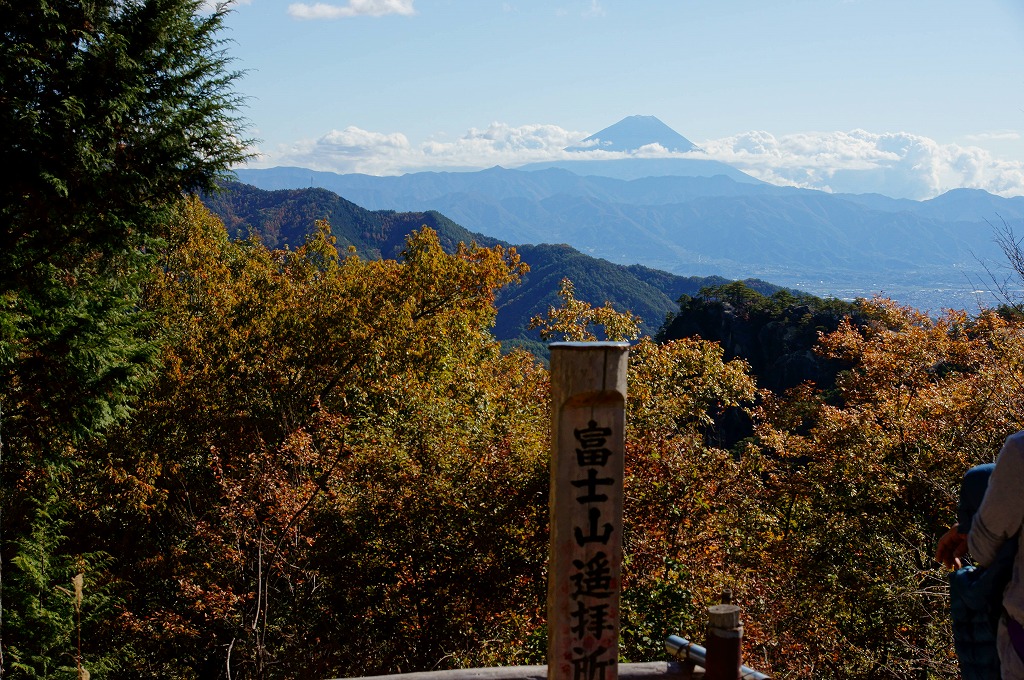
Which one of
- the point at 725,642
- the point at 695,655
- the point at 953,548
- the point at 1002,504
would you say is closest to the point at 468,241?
the point at 695,655

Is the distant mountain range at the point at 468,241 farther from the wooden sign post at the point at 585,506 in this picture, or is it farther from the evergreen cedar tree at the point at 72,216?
the wooden sign post at the point at 585,506

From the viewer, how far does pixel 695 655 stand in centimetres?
435

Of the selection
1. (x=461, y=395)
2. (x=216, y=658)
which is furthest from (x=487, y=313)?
(x=216, y=658)

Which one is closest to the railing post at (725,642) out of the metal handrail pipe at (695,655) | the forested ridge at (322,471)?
the metal handrail pipe at (695,655)

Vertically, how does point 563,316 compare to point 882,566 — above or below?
above

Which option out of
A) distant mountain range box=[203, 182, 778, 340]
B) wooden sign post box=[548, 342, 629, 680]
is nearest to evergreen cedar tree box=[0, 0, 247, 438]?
wooden sign post box=[548, 342, 629, 680]

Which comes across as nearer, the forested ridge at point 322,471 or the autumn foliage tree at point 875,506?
the forested ridge at point 322,471

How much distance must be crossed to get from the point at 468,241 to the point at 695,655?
81386mm

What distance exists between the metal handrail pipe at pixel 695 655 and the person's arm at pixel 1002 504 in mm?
1781

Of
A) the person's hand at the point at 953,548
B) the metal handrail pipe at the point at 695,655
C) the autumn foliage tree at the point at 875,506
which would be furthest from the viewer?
the autumn foliage tree at the point at 875,506

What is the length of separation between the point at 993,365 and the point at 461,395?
8.62 m

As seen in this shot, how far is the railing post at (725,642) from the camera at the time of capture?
13.1ft

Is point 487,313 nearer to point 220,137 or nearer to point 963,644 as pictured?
point 220,137

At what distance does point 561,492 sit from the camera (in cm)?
340
